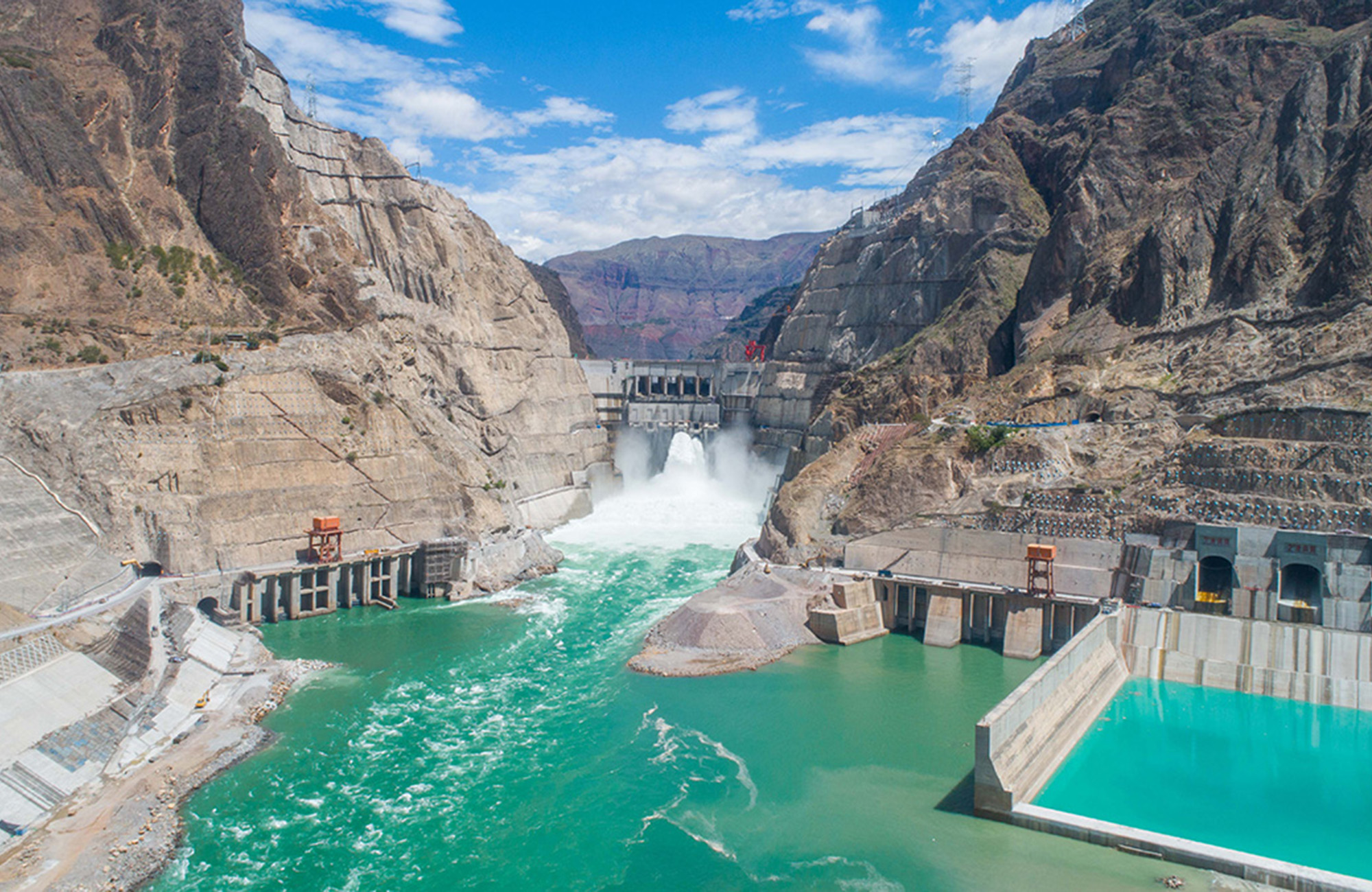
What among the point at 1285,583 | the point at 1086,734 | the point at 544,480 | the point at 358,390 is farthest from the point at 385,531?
the point at 1285,583

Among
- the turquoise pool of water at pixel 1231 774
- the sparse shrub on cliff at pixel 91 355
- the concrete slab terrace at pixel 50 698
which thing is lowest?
the turquoise pool of water at pixel 1231 774

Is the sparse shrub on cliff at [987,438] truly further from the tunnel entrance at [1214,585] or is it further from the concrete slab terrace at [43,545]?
Answer: the concrete slab terrace at [43,545]

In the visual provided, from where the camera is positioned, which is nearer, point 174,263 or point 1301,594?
point 1301,594

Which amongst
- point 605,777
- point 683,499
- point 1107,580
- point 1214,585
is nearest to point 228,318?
point 683,499

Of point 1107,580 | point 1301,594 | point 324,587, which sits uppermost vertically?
point 1301,594

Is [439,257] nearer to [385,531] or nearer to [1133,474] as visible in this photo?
[385,531]

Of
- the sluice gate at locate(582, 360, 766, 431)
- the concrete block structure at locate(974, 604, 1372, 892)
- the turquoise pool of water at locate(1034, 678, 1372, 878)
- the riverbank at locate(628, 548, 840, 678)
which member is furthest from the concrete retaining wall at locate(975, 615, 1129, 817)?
the sluice gate at locate(582, 360, 766, 431)

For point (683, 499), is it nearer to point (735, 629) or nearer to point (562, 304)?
point (735, 629)

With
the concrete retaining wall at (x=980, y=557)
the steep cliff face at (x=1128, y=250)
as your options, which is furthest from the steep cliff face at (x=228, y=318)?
the concrete retaining wall at (x=980, y=557)
